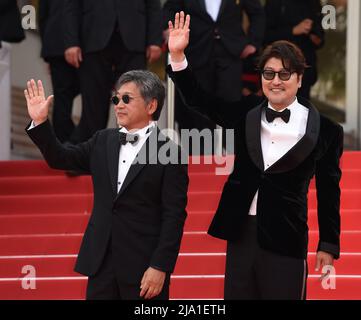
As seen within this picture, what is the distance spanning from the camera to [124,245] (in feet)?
16.3

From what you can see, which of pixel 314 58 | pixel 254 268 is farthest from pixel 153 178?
pixel 314 58

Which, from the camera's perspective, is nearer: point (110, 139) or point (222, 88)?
point (110, 139)

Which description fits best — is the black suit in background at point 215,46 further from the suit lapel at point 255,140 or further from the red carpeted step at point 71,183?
the suit lapel at point 255,140

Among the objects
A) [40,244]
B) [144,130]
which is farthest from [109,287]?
[40,244]

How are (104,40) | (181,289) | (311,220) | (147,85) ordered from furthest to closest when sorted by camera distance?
(104,40) → (311,220) → (181,289) → (147,85)

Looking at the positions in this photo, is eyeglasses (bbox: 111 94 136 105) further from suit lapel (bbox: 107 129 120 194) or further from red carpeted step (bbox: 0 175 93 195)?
red carpeted step (bbox: 0 175 93 195)

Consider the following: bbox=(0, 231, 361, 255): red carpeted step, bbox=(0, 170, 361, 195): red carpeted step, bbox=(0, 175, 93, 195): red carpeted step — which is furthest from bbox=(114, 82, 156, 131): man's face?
bbox=(0, 175, 93, 195): red carpeted step

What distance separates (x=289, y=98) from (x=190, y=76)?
0.48m

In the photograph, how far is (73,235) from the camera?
25.3 ft

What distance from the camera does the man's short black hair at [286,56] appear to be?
4988mm

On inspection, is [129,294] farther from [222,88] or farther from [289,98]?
[222,88]

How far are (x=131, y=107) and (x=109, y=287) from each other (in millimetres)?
852

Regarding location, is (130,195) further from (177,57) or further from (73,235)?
(73,235)

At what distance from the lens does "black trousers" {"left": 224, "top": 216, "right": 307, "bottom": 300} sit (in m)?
4.86
